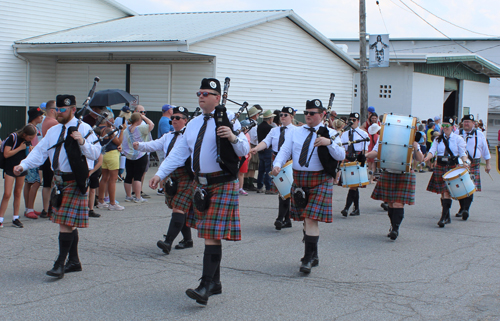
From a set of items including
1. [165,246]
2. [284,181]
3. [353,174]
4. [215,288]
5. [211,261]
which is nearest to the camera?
[211,261]

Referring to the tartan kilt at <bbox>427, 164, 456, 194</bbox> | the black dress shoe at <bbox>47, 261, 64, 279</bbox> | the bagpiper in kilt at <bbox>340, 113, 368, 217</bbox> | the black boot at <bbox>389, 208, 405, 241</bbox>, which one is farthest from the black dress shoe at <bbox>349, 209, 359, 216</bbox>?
the black dress shoe at <bbox>47, 261, 64, 279</bbox>

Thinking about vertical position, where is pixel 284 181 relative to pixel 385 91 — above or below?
below

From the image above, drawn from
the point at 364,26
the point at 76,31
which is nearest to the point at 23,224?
the point at 76,31

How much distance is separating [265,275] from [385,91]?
20.7m

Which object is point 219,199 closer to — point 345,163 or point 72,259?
point 72,259

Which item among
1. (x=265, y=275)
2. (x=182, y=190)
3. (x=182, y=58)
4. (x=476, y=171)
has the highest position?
(x=182, y=58)

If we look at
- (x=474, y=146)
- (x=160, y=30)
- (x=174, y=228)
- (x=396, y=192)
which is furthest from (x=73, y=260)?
(x=160, y=30)

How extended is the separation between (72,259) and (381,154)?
13.9 ft

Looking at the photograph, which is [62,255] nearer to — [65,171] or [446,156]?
[65,171]

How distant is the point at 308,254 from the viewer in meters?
5.97

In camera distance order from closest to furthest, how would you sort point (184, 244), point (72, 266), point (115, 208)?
point (72, 266)
point (184, 244)
point (115, 208)

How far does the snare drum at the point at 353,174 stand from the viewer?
9.30m

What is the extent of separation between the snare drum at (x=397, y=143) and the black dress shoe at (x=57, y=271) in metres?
4.38

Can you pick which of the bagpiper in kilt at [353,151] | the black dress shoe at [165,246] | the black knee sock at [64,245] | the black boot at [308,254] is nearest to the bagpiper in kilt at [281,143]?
the bagpiper in kilt at [353,151]
